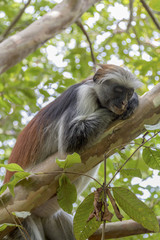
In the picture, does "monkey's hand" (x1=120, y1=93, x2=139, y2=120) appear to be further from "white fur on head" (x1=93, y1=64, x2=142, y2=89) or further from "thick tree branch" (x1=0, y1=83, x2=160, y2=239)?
"white fur on head" (x1=93, y1=64, x2=142, y2=89)

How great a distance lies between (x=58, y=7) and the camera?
572 centimetres

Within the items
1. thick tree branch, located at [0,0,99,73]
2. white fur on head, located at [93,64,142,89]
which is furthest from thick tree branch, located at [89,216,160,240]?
thick tree branch, located at [0,0,99,73]

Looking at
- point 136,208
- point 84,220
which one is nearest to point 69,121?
point 84,220

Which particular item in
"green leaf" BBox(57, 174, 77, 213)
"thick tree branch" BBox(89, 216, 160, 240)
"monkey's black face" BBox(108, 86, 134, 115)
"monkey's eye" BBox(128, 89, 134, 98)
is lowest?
"thick tree branch" BBox(89, 216, 160, 240)

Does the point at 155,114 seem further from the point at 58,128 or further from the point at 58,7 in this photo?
the point at 58,7

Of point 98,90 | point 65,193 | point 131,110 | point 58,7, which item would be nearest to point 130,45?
point 58,7

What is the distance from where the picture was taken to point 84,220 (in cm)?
267

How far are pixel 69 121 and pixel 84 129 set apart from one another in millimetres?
369

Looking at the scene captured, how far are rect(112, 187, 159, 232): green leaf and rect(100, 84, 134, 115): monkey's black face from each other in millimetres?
1522

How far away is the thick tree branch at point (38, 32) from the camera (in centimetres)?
479

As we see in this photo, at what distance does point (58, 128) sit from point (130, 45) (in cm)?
596

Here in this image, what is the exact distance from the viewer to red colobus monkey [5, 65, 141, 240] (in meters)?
3.95

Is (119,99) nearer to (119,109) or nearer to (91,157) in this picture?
(119,109)

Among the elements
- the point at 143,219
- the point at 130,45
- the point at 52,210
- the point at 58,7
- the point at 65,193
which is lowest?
the point at 130,45
